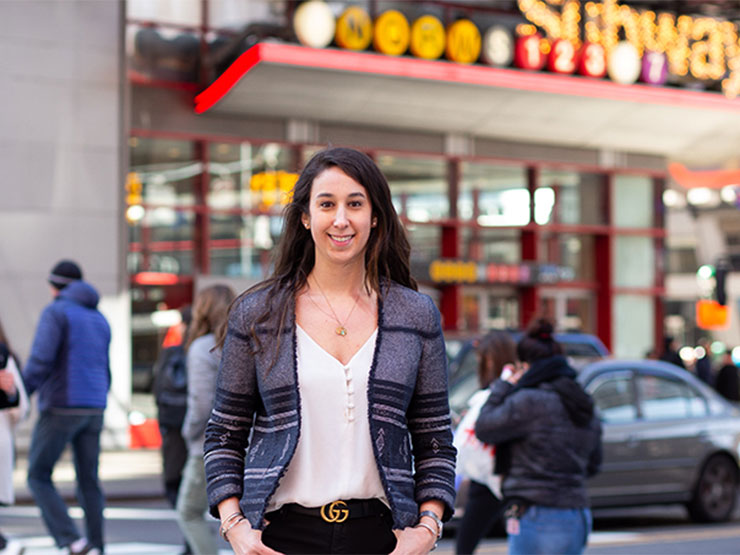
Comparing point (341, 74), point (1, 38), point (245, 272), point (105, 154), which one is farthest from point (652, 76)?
point (1, 38)

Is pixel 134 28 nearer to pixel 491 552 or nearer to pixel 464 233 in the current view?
pixel 464 233

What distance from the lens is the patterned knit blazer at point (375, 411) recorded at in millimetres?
3072

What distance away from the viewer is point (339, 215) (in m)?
3.18

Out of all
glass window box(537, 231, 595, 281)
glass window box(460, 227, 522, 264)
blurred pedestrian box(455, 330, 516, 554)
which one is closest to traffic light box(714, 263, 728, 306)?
glass window box(460, 227, 522, 264)

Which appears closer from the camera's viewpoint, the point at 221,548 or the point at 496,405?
the point at 496,405

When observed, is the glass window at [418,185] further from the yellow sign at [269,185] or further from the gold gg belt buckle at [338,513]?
the gold gg belt buckle at [338,513]

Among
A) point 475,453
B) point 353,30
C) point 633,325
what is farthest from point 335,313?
point 633,325

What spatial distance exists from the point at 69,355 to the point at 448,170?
14.6 m

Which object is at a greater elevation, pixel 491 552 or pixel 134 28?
pixel 134 28

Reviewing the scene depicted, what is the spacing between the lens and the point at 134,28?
19469 millimetres

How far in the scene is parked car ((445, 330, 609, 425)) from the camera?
10.8 metres

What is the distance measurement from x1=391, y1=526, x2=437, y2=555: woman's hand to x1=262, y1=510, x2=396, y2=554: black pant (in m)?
0.06

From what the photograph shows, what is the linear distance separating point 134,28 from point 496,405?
47.5 feet

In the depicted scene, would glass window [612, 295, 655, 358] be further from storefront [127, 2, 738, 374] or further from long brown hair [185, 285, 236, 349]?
long brown hair [185, 285, 236, 349]
